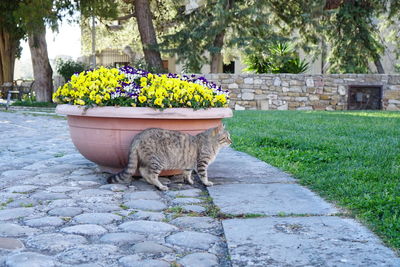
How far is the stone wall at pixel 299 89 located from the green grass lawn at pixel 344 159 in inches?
216

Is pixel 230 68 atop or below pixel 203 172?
atop

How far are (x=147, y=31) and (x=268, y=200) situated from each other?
539 inches

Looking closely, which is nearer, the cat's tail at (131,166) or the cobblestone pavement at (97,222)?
the cobblestone pavement at (97,222)

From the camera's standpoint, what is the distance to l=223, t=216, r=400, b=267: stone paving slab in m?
2.40

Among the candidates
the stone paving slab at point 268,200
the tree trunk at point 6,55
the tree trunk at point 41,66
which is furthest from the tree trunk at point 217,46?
the stone paving slab at point 268,200

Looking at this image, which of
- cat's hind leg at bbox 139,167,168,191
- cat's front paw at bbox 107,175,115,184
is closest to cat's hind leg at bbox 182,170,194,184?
cat's hind leg at bbox 139,167,168,191

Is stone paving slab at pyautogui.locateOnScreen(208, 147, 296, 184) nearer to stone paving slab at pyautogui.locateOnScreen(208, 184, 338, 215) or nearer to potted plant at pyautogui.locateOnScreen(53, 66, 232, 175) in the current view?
stone paving slab at pyautogui.locateOnScreen(208, 184, 338, 215)

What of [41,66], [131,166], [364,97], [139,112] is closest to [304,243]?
[131,166]

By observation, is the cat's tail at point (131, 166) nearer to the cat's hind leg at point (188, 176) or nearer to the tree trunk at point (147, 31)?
the cat's hind leg at point (188, 176)

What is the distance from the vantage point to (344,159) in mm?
5344

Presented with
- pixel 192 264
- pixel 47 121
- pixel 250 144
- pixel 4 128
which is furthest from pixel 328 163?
pixel 47 121

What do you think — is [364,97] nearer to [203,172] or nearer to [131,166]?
[203,172]

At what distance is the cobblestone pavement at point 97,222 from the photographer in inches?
99.7

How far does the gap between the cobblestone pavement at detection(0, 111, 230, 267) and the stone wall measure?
10.5 meters
